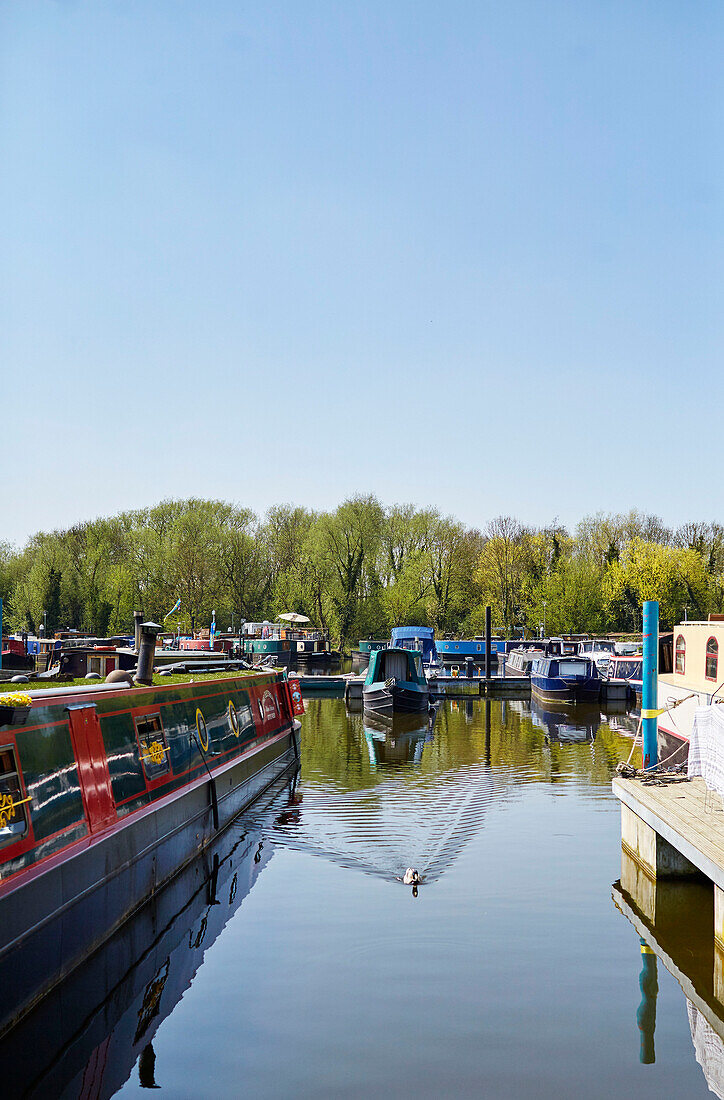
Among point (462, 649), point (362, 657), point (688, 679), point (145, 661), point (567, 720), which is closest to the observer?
point (145, 661)

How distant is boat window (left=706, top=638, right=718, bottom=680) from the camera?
19.2 metres

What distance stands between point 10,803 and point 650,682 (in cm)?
890

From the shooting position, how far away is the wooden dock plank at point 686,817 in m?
7.88

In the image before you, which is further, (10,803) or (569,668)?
(569,668)

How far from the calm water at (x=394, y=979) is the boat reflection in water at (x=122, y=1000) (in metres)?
0.02

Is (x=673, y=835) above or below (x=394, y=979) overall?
above

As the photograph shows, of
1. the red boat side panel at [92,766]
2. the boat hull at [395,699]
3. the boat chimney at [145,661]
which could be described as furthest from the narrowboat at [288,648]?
the red boat side panel at [92,766]

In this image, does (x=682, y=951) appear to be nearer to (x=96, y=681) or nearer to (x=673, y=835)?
(x=673, y=835)

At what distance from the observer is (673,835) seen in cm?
871

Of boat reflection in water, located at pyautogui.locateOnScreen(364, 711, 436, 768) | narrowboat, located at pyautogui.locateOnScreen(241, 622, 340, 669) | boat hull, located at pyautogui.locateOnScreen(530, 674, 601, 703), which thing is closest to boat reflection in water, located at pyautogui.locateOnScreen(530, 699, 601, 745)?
boat hull, located at pyautogui.locateOnScreen(530, 674, 601, 703)

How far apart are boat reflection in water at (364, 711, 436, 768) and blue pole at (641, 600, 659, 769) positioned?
26.5 ft

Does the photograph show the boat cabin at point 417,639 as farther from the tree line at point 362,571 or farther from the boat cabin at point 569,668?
the tree line at point 362,571

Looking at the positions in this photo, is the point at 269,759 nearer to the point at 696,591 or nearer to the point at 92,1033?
the point at 92,1033

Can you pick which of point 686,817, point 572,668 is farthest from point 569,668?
point 686,817
